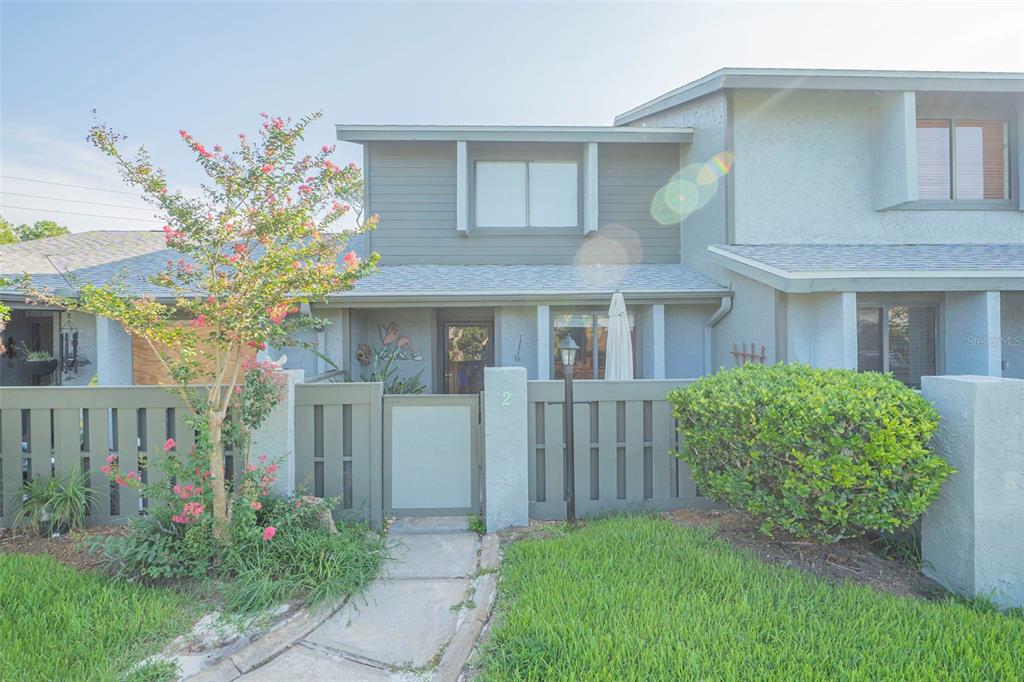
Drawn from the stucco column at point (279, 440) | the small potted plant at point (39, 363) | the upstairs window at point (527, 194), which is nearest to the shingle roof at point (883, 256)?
the upstairs window at point (527, 194)

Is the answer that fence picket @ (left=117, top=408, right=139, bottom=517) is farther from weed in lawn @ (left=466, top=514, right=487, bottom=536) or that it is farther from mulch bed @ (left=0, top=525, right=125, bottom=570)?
weed in lawn @ (left=466, top=514, right=487, bottom=536)

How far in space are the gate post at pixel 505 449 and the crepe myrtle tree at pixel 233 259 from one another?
168 cm

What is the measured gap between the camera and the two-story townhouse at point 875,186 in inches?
309

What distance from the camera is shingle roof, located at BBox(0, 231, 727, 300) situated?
809cm

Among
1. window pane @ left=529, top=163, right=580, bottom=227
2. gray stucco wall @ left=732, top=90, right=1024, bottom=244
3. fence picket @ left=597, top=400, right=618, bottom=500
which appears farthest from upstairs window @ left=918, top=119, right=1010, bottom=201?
fence picket @ left=597, top=400, right=618, bottom=500

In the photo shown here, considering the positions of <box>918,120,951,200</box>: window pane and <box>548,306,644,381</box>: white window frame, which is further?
<box>548,306,644,381</box>: white window frame

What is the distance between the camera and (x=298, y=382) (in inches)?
189

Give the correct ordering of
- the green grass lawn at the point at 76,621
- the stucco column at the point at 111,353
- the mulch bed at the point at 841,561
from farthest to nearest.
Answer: the stucco column at the point at 111,353 → the mulch bed at the point at 841,561 → the green grass lawn at the point at 76,621

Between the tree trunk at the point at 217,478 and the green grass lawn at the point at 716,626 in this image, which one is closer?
the green grass lawn at the point at 716,626

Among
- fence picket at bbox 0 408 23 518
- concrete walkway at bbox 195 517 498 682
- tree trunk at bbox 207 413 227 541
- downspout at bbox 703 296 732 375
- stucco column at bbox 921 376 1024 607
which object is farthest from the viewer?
downspout at bbox 703 296 732 375

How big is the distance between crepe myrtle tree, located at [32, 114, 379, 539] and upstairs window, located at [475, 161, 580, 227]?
5.70 meters

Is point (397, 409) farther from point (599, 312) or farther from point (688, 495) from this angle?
point (599, 312)

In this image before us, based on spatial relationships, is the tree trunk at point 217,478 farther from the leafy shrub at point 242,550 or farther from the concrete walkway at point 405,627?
the concrete walkway at point 405,627

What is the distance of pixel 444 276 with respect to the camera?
347 inches
